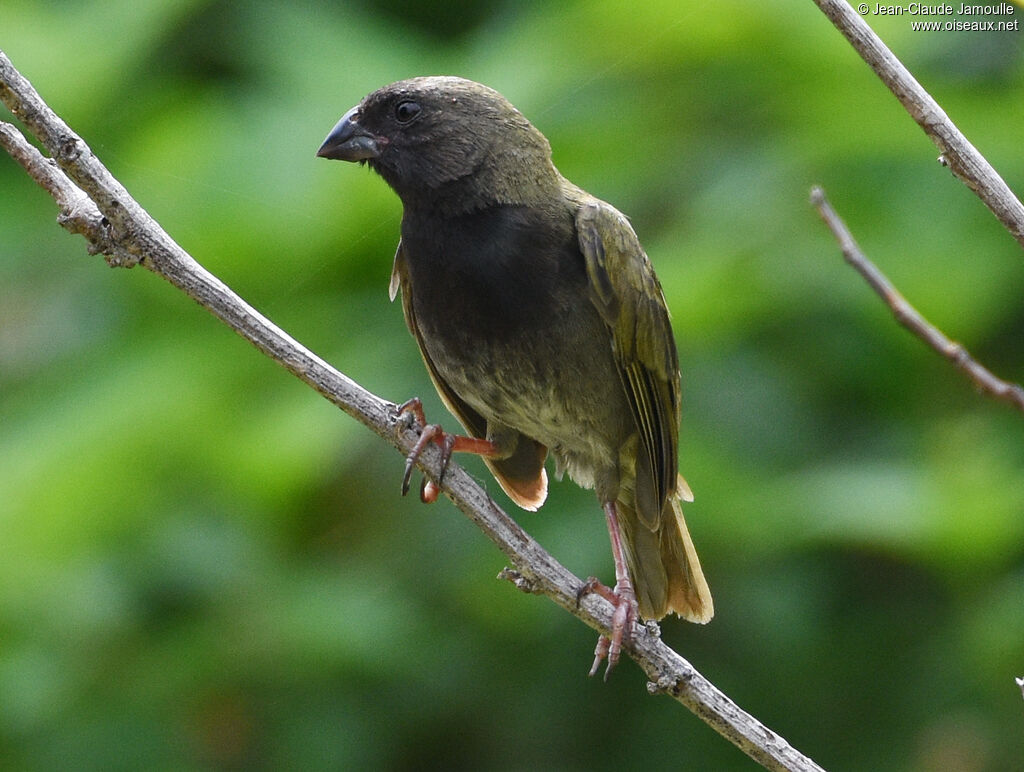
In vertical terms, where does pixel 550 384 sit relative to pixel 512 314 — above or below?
below

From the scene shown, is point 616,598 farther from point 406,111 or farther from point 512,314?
point 406,111

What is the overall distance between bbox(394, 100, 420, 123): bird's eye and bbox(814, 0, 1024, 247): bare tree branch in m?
1.59

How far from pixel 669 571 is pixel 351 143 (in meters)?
1.51

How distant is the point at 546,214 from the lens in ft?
12.0

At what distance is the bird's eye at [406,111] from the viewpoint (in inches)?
147

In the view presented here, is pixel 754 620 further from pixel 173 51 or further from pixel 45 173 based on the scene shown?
pixel 173 51

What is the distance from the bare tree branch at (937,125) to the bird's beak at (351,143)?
164 centimetres

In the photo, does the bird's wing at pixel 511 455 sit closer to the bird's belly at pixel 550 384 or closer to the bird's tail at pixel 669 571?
the bird's belly at pixel 550 384

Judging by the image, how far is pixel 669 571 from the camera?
403 centimetres

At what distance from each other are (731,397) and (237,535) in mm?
1593

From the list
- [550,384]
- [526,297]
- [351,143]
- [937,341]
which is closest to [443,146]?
[351,143]

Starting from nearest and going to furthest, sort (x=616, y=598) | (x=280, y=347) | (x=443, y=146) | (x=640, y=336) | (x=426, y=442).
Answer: (x=280, y=347) < (x=426, y=442) < (x=616, y=598) < (x=443, y=146) < (x=640, y=336)

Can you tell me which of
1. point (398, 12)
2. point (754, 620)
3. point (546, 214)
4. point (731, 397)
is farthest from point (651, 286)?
point (398, 12)

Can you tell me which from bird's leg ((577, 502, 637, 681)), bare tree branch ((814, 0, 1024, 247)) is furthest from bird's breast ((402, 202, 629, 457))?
bare tree branch ((814, 0, 1024, 247))
